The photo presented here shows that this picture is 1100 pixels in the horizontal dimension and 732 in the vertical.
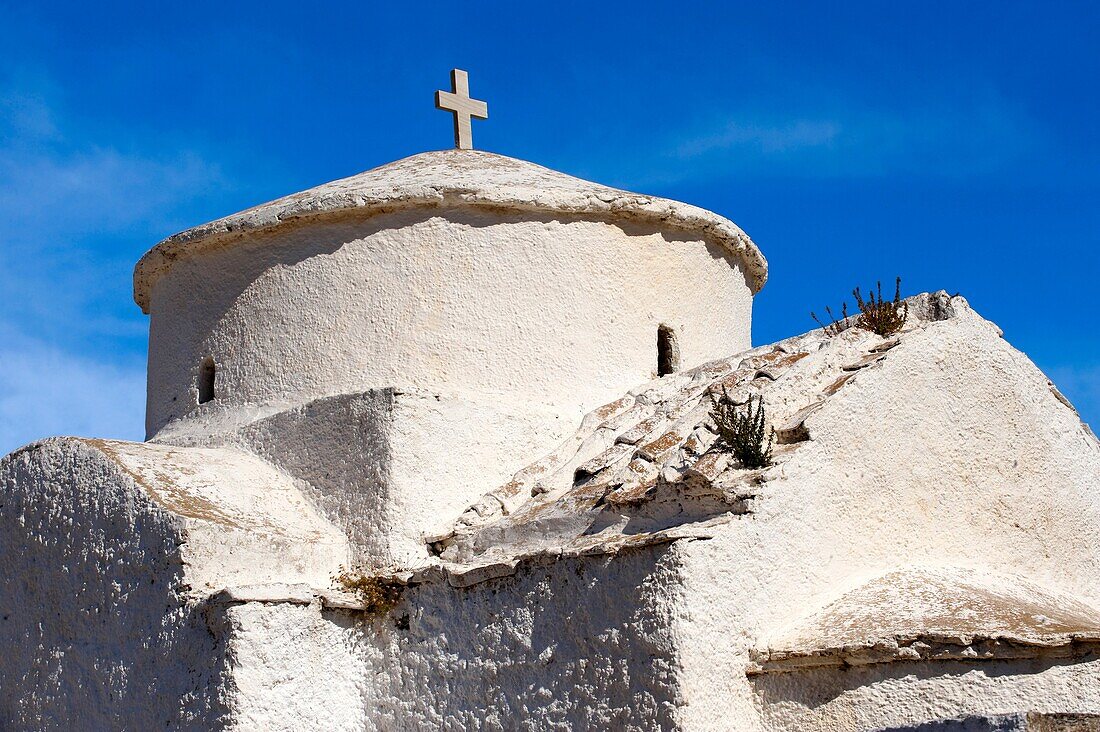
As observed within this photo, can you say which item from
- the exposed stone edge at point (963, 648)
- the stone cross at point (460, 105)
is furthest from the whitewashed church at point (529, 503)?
the stone cross at point (460, 105)

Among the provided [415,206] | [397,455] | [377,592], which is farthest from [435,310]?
[377,592]

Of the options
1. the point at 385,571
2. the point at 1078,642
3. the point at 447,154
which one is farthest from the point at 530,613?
the point at 447,154

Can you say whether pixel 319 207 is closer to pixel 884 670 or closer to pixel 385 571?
pixel 385 571

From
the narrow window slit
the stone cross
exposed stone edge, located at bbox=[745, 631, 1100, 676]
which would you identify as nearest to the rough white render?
exposed stone edge, located at bbox=[745, 631, 1100, 676]

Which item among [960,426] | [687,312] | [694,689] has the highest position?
[687,312]

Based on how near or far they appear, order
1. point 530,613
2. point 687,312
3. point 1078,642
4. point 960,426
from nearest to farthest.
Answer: point 1078,642 < point 530,613 < point 960,426 < point 687,312

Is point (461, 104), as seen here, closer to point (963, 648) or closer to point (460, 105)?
point (460, 105)

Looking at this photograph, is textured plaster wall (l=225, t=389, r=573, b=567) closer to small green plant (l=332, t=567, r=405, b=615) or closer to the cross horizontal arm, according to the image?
small green plant (l=332, t=567, r=405, b=615)

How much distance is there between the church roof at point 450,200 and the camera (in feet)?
33.0

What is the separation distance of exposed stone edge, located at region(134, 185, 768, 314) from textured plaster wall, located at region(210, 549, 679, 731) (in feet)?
9.84

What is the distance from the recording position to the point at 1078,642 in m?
6.86

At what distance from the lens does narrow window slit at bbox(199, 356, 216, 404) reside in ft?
34.6

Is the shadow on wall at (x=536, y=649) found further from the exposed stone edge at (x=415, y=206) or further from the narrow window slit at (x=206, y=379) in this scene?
the exposed stone edge at (x=415, y=206)

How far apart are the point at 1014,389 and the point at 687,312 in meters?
2.74
